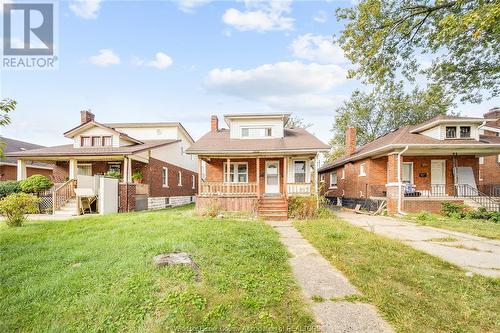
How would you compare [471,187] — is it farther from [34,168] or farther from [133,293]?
[34,168]

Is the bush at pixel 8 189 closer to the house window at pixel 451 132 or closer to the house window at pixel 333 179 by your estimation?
the house window at pixel 333 179

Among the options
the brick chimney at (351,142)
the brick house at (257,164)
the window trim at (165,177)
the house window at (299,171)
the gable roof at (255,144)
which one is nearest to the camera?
the brick house at (257,164)

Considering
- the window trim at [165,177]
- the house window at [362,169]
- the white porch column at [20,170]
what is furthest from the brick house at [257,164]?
the white porch column at [20,170]

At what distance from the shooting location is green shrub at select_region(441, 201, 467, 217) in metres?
12.9

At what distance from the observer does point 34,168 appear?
21984 mm

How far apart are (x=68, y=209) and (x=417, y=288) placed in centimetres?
1527

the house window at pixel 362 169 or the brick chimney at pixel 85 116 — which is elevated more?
the brick chimney at pixel 85 116

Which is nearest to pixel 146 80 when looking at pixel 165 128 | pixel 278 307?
pixel 165 128

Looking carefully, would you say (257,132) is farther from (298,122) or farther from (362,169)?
(298,122)

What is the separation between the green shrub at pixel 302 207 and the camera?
12.0m

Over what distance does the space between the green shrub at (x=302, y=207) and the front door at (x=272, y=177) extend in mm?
2802

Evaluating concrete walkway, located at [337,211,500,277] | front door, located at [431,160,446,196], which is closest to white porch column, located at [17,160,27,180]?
concrete walkway, located at [337,211,500,277]

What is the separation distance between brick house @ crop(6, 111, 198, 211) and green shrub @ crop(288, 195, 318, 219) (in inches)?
359

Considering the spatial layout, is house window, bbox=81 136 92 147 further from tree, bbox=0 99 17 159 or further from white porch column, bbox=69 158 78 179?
tree, bbox=0 99 17 159
